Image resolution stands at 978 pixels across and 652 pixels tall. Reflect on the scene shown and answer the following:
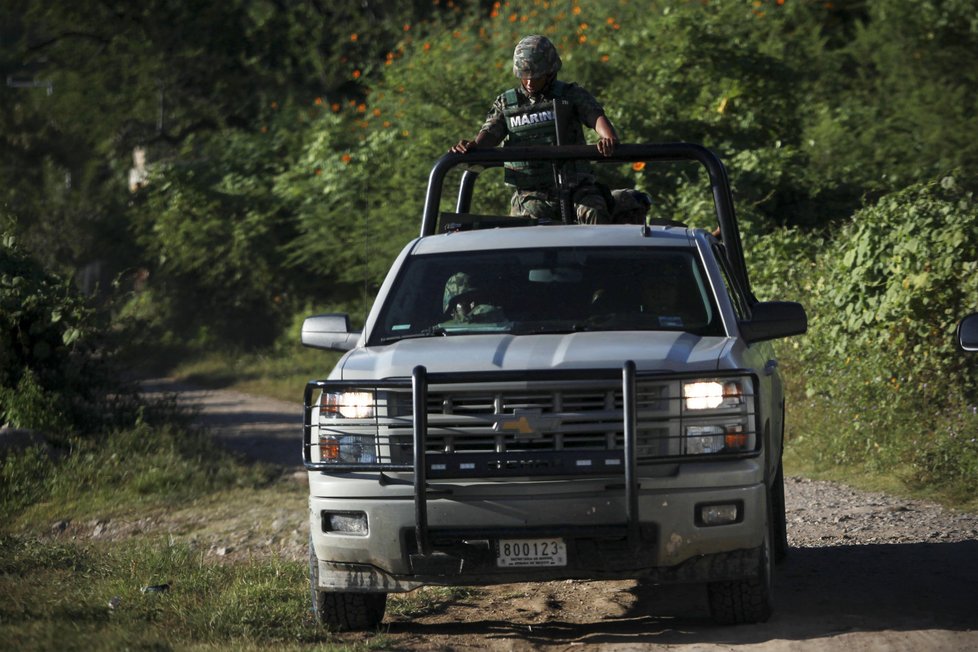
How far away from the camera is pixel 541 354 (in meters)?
5.75

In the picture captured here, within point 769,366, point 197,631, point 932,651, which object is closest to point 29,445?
point 197,631

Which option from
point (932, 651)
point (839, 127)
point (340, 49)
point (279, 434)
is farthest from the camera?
point (340, 49)

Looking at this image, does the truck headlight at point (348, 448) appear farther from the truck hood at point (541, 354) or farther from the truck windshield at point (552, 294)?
the truck windshield at point (552, 294)

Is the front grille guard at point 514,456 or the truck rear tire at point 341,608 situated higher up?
the front grille guard at point 514,456

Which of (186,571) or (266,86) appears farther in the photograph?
(266,86)

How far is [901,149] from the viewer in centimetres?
1590

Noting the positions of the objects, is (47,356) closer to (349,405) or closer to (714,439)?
(349,405)

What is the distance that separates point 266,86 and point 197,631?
63.1 ft

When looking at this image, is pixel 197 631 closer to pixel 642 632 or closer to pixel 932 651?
pixel 642 632

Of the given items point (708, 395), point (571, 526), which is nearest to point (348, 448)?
point (571, 526)

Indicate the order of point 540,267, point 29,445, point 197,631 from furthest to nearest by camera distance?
point 29,445
point 540,267
point 197,631

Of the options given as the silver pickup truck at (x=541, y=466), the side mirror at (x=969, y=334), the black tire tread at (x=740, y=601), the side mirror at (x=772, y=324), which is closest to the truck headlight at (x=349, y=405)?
the silver pickup truck at (x=541, y=466)

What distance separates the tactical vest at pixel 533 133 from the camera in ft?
27.5

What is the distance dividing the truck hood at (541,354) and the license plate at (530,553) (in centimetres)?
68
